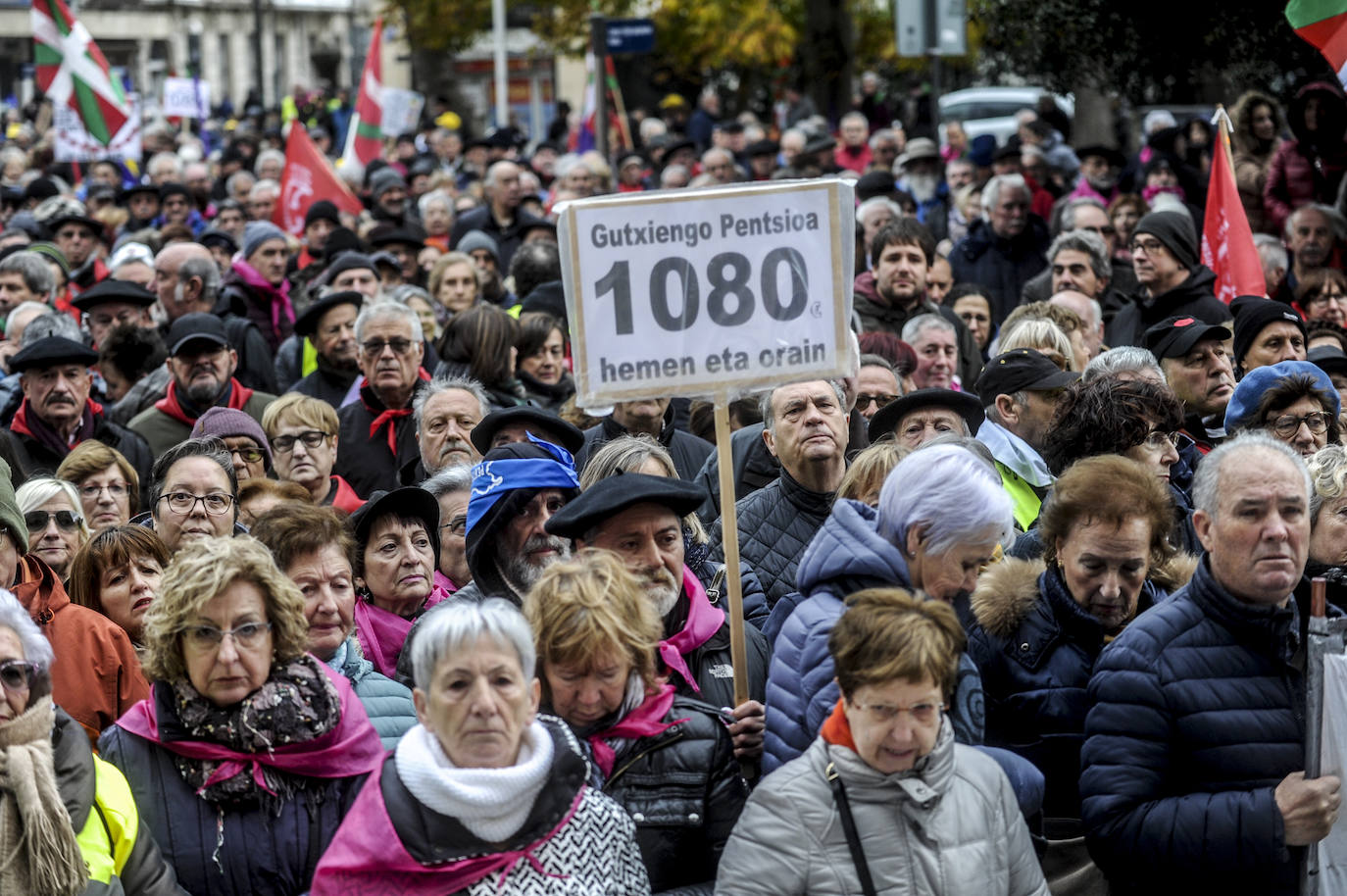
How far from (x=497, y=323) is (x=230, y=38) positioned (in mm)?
70798

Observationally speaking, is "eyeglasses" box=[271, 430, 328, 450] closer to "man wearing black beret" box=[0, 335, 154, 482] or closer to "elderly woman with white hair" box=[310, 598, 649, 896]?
"man wearing black beret" box=[0, 335, 154, 482]

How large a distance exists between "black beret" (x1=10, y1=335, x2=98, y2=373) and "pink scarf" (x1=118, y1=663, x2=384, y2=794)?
13.8 ft

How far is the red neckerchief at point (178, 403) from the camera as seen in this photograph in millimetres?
8414

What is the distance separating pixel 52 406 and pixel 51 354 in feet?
0.77

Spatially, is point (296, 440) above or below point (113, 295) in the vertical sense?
below

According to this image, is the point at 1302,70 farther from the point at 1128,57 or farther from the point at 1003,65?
the point at 1003,65

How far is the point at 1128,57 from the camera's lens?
13781 mm

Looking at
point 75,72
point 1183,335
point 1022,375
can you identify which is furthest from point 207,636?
point 75,72

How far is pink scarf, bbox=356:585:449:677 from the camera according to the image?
17.3ft

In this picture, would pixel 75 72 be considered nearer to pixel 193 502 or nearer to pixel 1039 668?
pixel 193 502

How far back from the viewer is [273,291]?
11727 millimetres

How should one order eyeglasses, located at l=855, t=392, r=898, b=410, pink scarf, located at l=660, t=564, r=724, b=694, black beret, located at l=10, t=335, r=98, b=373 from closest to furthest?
pink scarf, located at l=660, t=564, r=724, b=694, eyeglasses, located at l=855, t=392, r=898, b=410, black beret, located at l=10, t=335, r=98, b=373

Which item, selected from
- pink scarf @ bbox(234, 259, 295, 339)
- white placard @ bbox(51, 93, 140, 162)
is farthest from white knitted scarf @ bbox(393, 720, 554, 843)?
white placard @ bbox(51, 93, 140, 162)

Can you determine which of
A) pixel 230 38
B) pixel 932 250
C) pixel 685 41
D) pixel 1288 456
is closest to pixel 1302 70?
pixel 932 250
